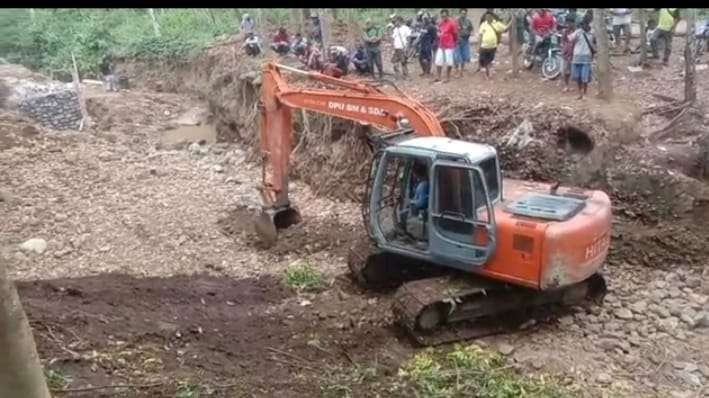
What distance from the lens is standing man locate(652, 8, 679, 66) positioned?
49.9 ft

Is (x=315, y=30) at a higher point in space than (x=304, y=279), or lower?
higher

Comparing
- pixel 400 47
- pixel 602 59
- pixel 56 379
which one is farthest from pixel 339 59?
pixel 56 379

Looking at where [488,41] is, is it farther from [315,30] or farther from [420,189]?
[420,189]

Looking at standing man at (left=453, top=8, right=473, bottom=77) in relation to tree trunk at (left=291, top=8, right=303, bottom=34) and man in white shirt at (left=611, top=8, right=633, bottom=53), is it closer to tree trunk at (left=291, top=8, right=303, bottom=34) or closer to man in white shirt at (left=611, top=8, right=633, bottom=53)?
man in white shirt at (left=611, top=8, right=633, bottom=53)

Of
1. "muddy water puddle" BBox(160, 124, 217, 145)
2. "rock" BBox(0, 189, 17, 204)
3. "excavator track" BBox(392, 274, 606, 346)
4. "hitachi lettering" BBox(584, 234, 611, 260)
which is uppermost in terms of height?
"hitachi lettering" BBox(584, 234, 611, 260)

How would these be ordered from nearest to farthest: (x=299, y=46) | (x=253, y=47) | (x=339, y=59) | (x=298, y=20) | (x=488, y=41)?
(x=488, y=41)
(x=339, y=59)
(x=299, y=46)
(x=253, y=47)
(x=298, y=20)

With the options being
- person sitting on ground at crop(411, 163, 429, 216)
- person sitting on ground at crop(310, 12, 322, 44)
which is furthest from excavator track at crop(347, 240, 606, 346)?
person sitting on ground at crop(310, 12, 322, 44)

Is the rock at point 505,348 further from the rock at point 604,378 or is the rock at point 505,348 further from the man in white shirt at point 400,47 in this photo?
the man in white shirt at point 400,47

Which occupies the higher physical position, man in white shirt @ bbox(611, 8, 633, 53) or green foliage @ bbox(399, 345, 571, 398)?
man in white shirt @ bbox(611, 8, 633, 53)

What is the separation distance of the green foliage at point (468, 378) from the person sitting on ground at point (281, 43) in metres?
12.1

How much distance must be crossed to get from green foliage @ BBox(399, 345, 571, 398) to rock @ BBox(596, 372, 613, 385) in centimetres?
43

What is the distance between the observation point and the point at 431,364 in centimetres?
744

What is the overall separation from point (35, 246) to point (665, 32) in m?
11.8

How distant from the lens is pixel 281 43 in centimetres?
1881
